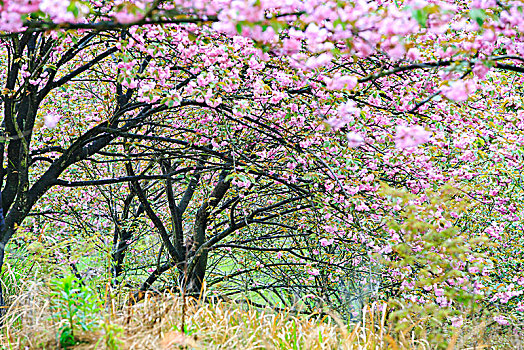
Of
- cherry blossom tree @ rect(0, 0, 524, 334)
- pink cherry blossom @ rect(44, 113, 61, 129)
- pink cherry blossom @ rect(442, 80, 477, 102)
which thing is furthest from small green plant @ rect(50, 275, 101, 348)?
pink cherry blossom @ rect(44, 113, 61, 129)

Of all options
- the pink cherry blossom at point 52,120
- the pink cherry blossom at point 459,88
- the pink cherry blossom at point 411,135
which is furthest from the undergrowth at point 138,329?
the pink cherry blossom at point 52,120

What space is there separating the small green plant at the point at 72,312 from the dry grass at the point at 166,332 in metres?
0.04

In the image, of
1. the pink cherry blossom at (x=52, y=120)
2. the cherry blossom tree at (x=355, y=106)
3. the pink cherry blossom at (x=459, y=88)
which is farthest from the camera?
the pink cherry blossom at (x=52, y=120)

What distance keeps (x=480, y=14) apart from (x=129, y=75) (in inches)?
91.0

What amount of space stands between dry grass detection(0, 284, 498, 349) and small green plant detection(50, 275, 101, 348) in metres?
0.04

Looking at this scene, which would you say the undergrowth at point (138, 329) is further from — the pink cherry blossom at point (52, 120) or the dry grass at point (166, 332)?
the pink cherry blossom at point (52, 120)

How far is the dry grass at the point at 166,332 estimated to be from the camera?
273 centimetres

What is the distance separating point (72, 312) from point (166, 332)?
57 cm

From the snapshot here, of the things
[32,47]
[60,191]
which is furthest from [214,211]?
[32,47]

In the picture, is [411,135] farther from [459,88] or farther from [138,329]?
[138,329]

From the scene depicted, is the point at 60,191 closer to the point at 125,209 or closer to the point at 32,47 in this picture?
the point at 125,209

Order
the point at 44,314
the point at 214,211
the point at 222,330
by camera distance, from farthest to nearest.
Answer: the point at 214,211
the point at 222,330
the point at 44,314

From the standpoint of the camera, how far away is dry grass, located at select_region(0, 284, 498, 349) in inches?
108

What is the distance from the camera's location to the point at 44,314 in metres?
3.07
